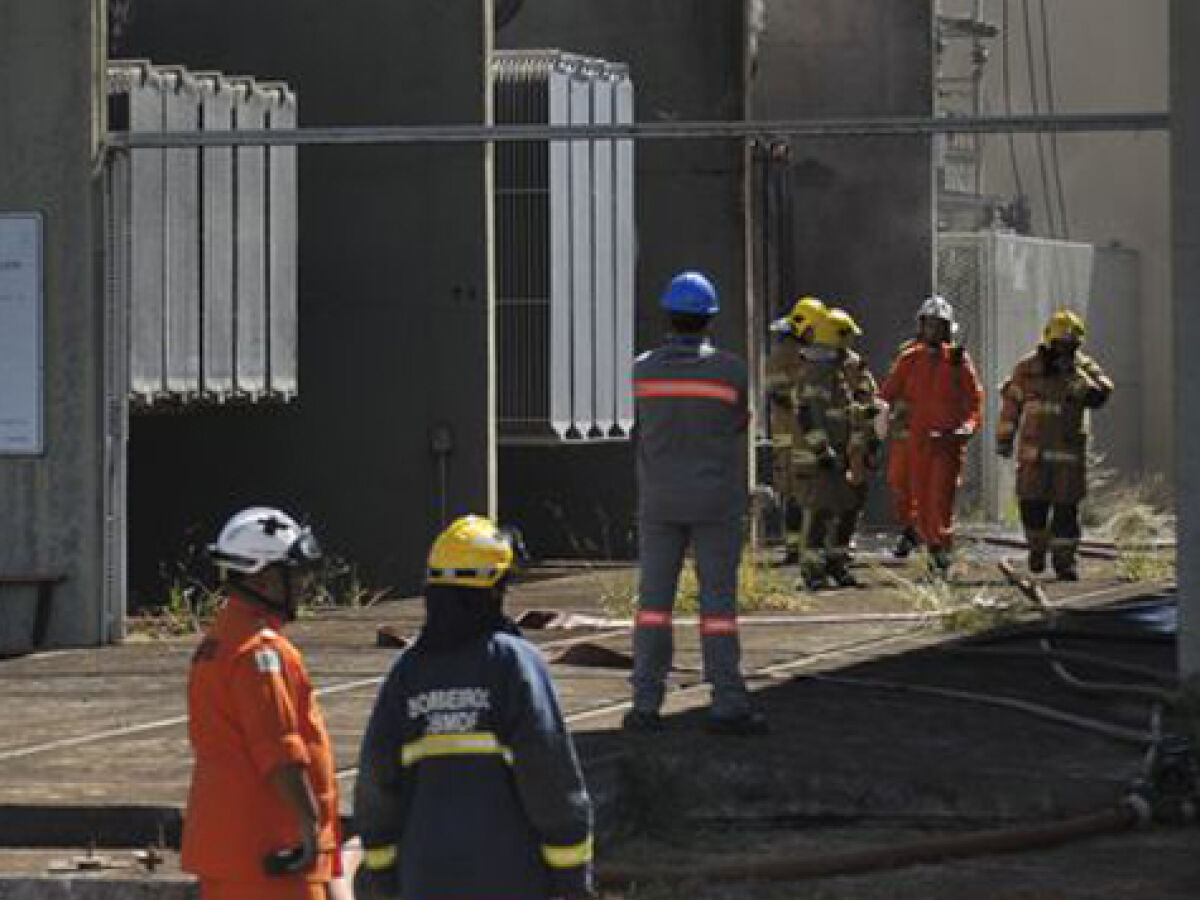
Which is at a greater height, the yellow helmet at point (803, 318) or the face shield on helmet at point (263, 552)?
the yellow helmet at point (803, 318)

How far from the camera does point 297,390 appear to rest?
19.7 metres

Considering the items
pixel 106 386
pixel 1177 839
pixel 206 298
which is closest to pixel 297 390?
pixel 206 298

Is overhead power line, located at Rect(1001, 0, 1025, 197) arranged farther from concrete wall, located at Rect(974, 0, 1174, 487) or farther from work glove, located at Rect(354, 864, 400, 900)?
work glove, located at Rect(354, 864, 400, 900)

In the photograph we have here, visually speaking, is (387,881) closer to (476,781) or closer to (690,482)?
(476,781)

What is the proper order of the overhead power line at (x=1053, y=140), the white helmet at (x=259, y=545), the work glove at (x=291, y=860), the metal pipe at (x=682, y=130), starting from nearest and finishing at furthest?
the work glove at (x=291, y=860) < the white helmet at (x=259, y=545) < the metal pipe at (x=682, y=130) < the overhead power line at (x=1053, y=140)

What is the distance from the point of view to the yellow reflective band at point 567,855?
6379 millimetres

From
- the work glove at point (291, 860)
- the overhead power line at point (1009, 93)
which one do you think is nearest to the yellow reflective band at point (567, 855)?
the work glove at point (291, 860)

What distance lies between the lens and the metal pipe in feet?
45.9

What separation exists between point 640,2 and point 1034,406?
6.15 metres

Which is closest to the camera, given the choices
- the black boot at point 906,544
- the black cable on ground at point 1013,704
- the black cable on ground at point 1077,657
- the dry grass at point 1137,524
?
the black cable on ground at point 1013,704

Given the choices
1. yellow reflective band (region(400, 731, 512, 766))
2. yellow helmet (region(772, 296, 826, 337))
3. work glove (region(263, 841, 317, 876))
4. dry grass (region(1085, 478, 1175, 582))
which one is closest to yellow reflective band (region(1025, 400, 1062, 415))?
dry grass (region(1085, 478, 1175, 582))

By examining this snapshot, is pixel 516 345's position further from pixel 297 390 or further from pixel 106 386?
pixel 106 386

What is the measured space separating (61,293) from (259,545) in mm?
8872

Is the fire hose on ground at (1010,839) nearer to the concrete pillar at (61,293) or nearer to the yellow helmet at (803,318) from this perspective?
the concrete pillar at (61,293)
